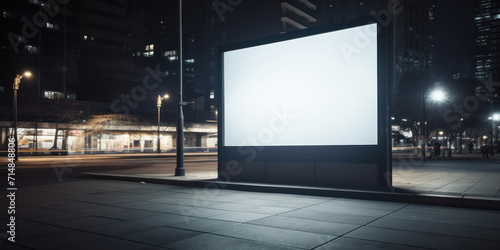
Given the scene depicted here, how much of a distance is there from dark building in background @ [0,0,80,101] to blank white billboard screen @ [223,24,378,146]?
71.5 m

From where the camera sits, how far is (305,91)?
12.3 m

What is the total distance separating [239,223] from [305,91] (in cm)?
619

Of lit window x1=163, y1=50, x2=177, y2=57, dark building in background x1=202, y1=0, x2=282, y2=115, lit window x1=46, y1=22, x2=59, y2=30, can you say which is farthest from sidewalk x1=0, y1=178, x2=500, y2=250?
lit window x1=163, y1=50, x2=177, y2=57

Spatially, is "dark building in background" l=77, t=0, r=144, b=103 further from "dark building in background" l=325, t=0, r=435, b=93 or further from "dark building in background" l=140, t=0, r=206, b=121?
"dark building in background" l=325, t=0, r=435, b=93

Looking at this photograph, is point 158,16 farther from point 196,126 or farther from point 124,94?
point 196,126

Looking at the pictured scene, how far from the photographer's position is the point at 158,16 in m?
145

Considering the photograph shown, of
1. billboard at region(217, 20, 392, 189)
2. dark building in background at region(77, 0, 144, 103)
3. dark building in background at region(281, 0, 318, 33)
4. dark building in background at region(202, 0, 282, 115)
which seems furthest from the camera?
dark building in background at region(77, 0, 144, 103)

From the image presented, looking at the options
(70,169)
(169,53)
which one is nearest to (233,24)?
(169,53)

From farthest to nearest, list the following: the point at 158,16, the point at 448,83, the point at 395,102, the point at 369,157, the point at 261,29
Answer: the point at 158,16, the point at 261,29, the point at 395,102, the point at 448,83, the point at 369,157

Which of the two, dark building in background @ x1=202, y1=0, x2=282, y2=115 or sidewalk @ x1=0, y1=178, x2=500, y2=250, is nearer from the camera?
sidewalk @ x1=0, y1=178, x2=500, y2=250

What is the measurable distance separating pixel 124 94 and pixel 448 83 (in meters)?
70.2

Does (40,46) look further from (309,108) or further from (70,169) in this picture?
Answer: (309,108)

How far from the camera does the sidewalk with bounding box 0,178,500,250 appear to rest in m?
5.75

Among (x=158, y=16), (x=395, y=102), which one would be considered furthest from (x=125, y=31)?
(x=395, y=102)
